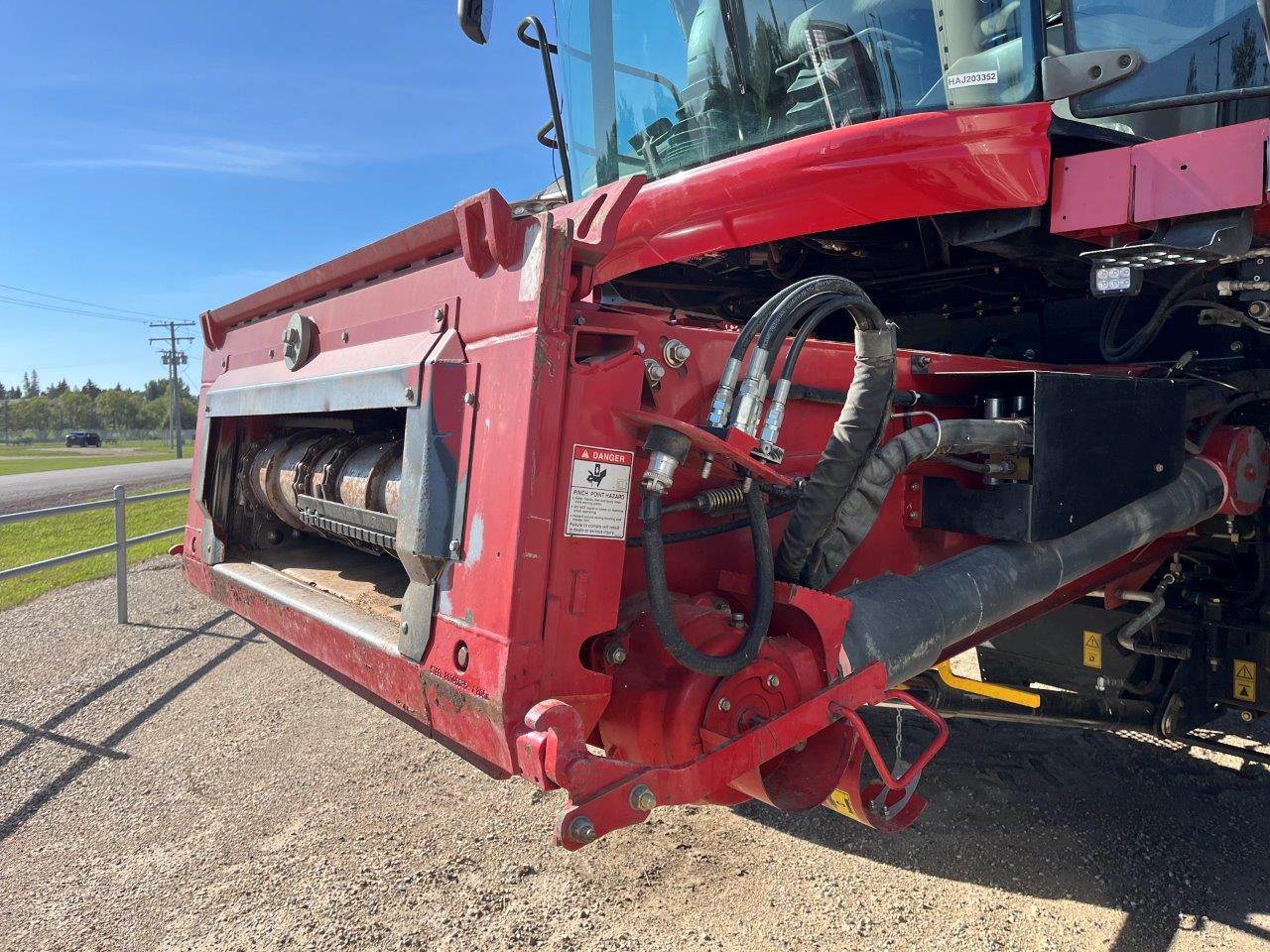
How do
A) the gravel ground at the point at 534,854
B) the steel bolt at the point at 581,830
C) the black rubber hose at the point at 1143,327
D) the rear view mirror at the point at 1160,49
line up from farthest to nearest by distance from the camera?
the black rubber hose at the point at 1143,327
the gravel ground at the point at 534,854
the rear view mirror at the point at 1160,49
the steel bolt at the point at 581,830

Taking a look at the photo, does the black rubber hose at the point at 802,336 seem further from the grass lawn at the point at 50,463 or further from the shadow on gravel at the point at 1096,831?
the grass lawn at the point at 50,463

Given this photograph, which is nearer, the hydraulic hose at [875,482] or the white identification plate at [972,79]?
the hydraulic hose at [875,482]

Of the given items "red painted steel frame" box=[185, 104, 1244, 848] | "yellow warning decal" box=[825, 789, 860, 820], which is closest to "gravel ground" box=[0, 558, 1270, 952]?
"yellow warning decal" box=[825, 789, 860, 820]

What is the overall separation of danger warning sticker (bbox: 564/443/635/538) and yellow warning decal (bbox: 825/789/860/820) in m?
0.86

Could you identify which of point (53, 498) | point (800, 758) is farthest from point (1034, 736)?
point (53, 498)

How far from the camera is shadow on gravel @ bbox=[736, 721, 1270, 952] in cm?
284

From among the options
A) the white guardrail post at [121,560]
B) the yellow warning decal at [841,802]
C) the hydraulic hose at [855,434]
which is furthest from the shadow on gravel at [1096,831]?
the white guardrail post at [121,560]

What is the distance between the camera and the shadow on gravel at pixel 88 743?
3.45m

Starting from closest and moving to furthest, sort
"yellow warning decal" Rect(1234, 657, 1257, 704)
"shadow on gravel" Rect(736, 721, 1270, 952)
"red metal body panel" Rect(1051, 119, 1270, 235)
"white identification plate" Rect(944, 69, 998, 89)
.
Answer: "red metal body panel" Rect(1051, 119, 1270, 235) < "white identification plate" Rect(944, 69, 998, 89) < "shadow on gravel" Rect(736, 721, 1270, 952) < "yellow warning decal" Rect(1234, 657, 1257, 704)

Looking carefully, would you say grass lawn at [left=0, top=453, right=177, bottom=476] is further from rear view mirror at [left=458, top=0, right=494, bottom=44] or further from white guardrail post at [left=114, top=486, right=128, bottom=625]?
rear view mirror at [left=458, top=0, right=494, bottom=44]

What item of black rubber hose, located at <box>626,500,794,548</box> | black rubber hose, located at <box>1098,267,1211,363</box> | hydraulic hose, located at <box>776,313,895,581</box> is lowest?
black rubber hose, located at <box>626,500,794,548</box>

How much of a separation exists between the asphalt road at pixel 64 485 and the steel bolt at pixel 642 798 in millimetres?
17008

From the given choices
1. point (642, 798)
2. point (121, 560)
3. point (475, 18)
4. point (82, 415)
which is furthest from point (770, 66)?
point (82, 415)

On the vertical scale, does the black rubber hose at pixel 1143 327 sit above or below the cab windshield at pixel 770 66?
below
